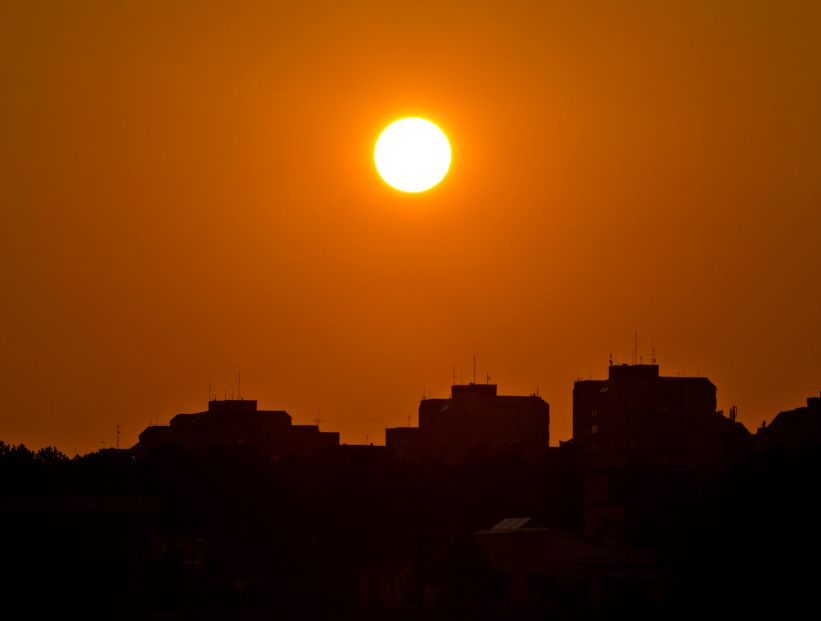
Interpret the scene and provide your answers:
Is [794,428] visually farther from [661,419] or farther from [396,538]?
[396,538]

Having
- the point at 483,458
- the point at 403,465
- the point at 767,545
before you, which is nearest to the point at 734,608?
the point at 767,545

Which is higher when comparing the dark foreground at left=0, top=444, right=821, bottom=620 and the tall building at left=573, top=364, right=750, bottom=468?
the tall building at left=573, top=364, right=750, bottom=468

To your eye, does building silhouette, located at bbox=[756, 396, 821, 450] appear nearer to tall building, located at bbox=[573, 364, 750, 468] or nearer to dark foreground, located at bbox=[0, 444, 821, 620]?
tall building, located at bbox=[573, 364, 750, 468]

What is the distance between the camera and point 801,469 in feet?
262

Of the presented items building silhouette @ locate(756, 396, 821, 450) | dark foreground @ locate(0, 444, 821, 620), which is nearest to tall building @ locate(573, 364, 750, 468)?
building silhouette @ locate(756, 396, 821, 450)

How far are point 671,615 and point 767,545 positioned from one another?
4.77 m

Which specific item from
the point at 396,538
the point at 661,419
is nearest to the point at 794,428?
the point at 661,419

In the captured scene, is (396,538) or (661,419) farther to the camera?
(661,419)

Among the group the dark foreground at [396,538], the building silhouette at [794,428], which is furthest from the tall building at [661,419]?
the dark foreground at [396,538]

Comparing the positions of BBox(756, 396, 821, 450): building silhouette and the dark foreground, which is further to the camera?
BBox(756, 396, 821, 450): building silhouette

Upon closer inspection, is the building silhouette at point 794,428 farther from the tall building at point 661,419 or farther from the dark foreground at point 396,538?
the dark foreground at point 396,538

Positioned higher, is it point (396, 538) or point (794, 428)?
point (794, 428)

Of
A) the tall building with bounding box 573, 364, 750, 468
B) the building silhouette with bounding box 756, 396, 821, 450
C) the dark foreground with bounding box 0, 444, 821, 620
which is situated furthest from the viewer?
the tall building with bounding box 573, 364, 750, 468

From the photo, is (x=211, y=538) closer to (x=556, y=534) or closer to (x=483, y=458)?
(x=556, y=534)
